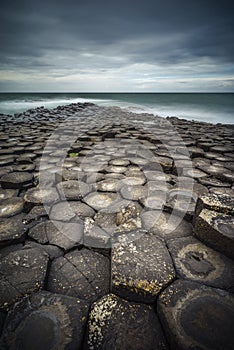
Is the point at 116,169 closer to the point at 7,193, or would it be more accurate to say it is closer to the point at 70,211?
the point at 70,211

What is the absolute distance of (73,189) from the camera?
1.88 m

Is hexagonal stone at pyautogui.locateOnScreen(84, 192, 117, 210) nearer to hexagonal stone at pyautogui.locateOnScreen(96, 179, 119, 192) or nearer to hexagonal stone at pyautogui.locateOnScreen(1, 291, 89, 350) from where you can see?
hexagonal stone at pyautogui.locateOnScreen(96, 179, 119, 192)

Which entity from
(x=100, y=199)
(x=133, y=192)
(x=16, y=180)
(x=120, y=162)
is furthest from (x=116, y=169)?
(x=16, y=180)

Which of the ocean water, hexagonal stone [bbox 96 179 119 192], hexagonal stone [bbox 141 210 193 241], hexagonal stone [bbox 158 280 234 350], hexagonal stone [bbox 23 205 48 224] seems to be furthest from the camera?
the ocean water

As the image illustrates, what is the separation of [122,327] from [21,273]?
58cm

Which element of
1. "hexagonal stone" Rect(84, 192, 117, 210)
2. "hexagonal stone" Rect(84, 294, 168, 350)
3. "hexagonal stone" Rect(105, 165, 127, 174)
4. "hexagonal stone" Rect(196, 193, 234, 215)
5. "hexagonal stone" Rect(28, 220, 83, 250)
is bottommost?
"hexagonal stone" Rect(84, 294, 168, 350)

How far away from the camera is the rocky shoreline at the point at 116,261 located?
78 centimetres

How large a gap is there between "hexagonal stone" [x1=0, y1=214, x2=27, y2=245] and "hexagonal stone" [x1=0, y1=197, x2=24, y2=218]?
15cm

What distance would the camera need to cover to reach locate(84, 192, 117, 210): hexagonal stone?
5.54 feet

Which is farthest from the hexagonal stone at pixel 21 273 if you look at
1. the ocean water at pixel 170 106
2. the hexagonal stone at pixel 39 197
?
the ocean water at pixel 170 106

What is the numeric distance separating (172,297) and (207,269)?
305 millimetres

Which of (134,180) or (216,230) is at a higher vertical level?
(216,230)

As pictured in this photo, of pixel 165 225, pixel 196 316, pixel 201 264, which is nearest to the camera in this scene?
pixel 196 316

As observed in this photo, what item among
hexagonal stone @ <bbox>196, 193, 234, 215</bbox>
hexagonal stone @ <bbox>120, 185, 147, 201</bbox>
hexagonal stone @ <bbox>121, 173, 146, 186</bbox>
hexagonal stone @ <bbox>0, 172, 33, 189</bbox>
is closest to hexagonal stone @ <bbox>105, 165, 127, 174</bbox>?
hexagonal stone @ <bbox>121, 173, 146, 186</bbox>
